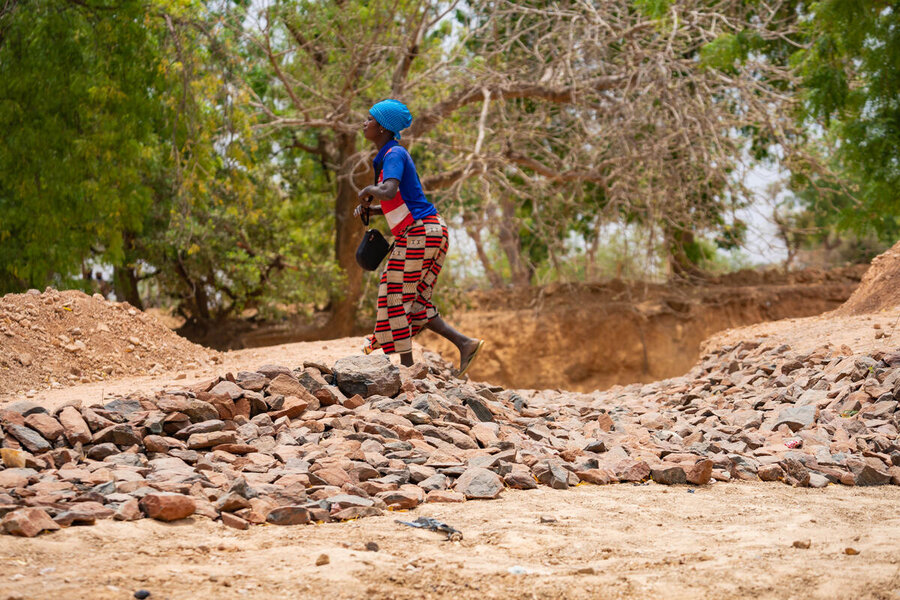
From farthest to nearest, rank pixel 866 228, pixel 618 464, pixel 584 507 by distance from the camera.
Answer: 1. pixel 866 228
2. pixel 618 464
3. pixel 584 507

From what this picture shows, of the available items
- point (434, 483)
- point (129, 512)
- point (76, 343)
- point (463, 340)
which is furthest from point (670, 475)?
point (76, 343)

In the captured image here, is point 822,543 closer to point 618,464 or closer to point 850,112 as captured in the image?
point 618,464

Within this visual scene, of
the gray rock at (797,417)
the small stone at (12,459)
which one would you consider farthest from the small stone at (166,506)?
the gray rock at (797,417)

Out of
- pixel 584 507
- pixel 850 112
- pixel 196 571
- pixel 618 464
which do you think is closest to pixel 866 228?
pixel 850 112

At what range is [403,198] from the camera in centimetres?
503

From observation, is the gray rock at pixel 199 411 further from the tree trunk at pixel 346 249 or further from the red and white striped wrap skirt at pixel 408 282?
the tree trunk at pixel 346 249

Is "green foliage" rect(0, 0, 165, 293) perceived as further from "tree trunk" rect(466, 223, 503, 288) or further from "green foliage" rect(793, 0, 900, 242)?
"green foliage" rect(793, 0, 900, 242)

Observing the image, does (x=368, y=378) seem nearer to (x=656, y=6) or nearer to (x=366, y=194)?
Result: (x=366, y=194)

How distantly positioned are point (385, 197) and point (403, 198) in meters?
0.28

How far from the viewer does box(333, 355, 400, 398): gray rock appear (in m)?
4.82

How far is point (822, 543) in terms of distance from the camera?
283 centimetres

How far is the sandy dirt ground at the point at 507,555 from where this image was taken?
Result: 2.27m

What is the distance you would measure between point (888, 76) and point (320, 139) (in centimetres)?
819

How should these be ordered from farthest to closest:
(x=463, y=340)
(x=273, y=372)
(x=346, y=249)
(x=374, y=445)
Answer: (x=346, y=249), (x=463, y=340), (x=273, y=372), (x=374, y=445)
